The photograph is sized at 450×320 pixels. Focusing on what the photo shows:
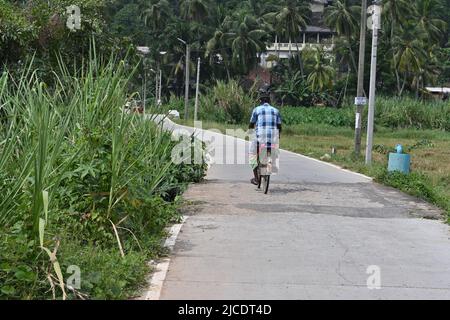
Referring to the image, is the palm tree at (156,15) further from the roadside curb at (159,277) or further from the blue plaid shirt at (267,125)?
the roadside curb at (159,277)

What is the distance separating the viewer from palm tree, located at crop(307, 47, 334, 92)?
74.4m

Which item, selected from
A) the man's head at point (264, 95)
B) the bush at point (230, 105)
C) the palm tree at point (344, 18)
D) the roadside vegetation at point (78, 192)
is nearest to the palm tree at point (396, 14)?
the palm tree at point (344, 18)

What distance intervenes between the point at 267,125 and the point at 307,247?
490 centimetres

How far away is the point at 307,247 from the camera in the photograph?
7945mm

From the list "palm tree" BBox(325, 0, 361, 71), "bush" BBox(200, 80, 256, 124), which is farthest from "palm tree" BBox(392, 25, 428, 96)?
"bush" BBox(200, 80, 256, 124)

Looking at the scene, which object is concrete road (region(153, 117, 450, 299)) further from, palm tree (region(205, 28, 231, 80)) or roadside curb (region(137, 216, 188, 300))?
palm tree (region(205, 28, 231, 80))

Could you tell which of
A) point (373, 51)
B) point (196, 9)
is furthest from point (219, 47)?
point (373, 51)

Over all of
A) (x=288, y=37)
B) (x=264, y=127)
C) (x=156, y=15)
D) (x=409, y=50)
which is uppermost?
(x=156, y=15)

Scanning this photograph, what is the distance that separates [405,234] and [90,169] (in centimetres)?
431

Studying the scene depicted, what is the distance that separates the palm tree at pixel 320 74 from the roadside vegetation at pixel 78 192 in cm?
6661

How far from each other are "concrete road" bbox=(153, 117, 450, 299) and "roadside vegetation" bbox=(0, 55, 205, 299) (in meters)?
0.55

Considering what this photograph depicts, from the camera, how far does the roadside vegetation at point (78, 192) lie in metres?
5.52

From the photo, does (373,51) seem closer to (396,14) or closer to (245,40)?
(396,14)

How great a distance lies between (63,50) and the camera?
48.6ft
